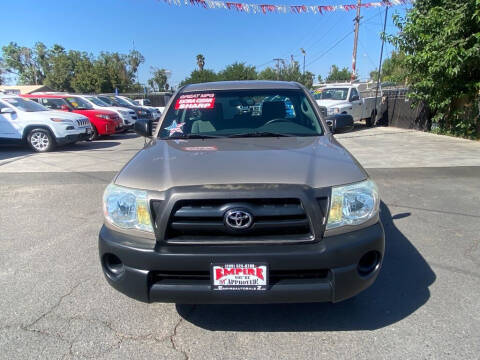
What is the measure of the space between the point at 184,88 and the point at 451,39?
9760 millimetres

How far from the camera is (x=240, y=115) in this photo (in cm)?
350

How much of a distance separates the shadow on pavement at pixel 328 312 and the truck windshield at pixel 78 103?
12988 mm

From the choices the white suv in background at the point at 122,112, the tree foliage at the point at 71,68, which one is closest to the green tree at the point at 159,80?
the tree foliage at the point at 71,68

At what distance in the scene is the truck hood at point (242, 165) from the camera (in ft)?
7.12

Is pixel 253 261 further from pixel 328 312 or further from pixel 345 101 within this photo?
pixel 345 101

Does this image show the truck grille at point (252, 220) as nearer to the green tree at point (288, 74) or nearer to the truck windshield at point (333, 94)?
the truck windshield at point (333, 94)

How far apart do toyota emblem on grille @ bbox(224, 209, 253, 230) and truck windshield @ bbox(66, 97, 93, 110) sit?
13348 millimetres

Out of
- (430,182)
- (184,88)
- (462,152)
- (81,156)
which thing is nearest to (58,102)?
(81,156)

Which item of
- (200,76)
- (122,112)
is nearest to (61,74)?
(200,76)

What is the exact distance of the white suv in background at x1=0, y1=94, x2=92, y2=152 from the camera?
10375 mm

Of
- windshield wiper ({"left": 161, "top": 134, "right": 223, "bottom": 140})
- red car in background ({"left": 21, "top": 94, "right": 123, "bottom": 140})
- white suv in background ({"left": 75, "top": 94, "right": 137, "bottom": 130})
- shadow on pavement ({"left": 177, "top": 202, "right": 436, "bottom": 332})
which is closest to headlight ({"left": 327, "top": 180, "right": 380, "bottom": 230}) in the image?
shadow on pavement ({"left": 177, "top": 202, "right": 436, "bottom": 332})

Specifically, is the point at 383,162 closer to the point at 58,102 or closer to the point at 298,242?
the point at 298,242

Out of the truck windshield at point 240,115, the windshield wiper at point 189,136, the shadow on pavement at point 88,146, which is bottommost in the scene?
the shadow on pavement at point 88,146

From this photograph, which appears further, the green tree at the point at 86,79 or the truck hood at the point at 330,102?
the green tree at the point at 86,79
